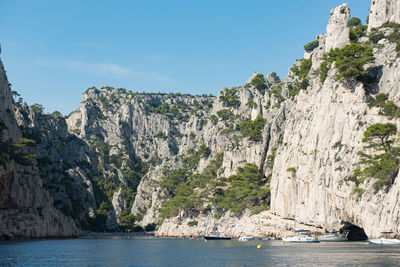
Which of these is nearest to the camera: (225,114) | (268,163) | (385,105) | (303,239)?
(385,105)

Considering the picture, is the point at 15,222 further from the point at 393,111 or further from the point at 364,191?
the point at 393,111

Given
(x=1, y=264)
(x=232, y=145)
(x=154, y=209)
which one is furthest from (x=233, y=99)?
(x=1, y=264)

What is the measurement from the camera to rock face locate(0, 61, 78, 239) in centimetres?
8869

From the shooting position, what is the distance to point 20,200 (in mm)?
95625

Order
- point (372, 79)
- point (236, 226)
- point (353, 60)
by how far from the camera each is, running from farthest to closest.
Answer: point (236, 226)
point (372, 79)
point (353, 60)

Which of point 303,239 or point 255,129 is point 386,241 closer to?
point 303,239

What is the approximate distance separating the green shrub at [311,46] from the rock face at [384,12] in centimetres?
4352

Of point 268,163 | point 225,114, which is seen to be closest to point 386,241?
point 268,163

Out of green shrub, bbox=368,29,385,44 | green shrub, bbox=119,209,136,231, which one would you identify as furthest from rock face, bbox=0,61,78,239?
green shrub, bbox=368,29,385,44

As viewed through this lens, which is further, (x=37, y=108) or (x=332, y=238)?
(x=37, y=108)

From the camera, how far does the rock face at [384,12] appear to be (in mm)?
91500

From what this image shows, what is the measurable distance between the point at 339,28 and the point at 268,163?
43.1 meters

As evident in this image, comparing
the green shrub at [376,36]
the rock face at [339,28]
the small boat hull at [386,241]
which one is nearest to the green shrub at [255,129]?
the rock face at [339,28]

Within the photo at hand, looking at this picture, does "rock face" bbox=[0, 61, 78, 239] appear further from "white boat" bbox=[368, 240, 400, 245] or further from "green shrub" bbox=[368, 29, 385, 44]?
"green shrub" bbox=[368, 29, 385, 44]
